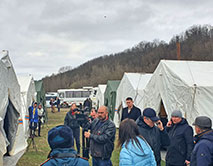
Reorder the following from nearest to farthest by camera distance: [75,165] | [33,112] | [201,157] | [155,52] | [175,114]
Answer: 1. [75,165]
2. [201,157]
3. [175,114]
4. [33,112]
5. [155,52]

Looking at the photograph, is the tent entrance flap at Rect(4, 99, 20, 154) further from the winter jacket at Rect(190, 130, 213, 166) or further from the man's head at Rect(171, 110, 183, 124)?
the winter jacket at Rect(190, 130, 213, 166)

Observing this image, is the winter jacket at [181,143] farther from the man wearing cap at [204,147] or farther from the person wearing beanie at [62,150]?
the person wearing beanie at [62,150]

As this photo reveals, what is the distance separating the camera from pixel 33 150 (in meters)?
8.76

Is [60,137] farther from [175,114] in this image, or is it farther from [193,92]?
[193,92]

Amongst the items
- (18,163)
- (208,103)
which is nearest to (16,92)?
(18,163)

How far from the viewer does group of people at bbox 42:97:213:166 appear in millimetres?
2094

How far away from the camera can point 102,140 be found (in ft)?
12.5

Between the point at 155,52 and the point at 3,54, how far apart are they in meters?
66.4

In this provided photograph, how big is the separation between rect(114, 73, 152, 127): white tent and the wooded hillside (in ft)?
117

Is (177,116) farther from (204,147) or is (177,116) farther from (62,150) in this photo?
(62,150)

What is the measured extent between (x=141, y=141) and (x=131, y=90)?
913 centimetres

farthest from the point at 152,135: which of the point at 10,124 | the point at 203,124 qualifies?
the point at 10,124

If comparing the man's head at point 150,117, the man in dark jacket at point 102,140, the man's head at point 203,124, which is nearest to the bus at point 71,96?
the man in dark jacket at point 102,140

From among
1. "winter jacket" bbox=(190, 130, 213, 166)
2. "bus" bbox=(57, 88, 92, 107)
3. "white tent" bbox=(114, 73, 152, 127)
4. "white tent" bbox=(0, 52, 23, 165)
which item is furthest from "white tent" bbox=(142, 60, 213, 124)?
"bus" bbox=(57, 88, 92, 107)
